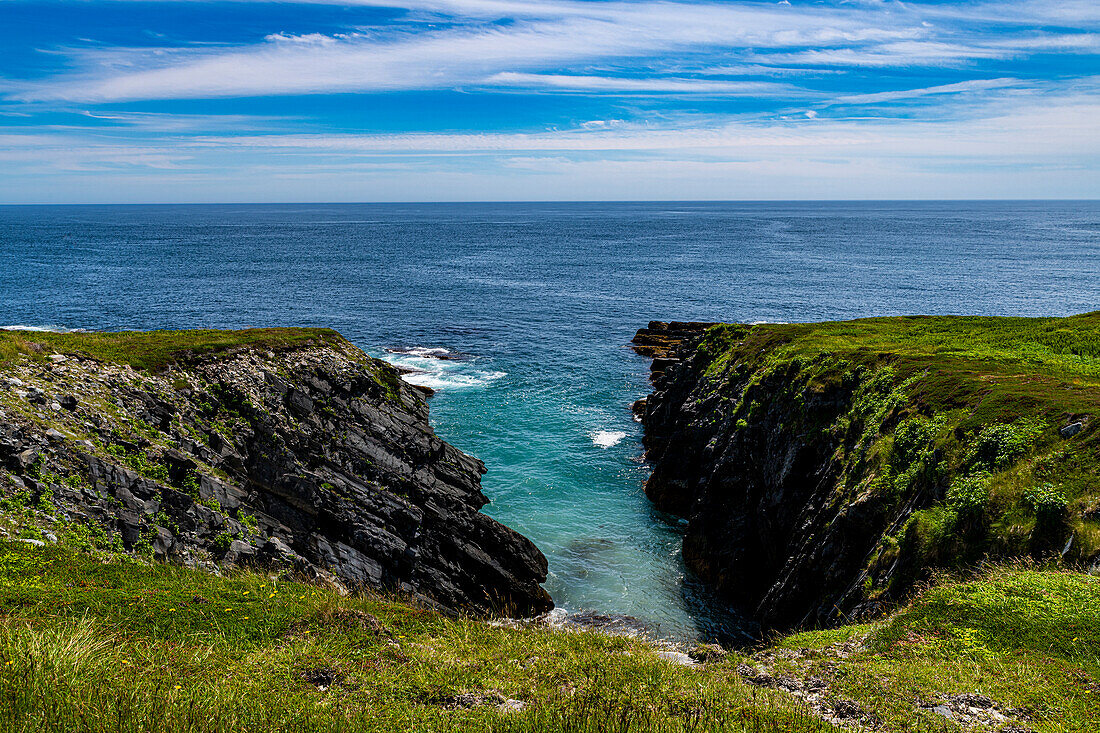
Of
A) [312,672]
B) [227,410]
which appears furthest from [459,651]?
[227,410]

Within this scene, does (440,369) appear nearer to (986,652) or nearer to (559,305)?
(559,305)

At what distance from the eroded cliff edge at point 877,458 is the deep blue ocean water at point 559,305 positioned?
335cm

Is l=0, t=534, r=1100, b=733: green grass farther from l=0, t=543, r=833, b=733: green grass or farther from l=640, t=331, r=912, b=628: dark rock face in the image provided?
l=640, t=331, r=912, b=628: dark rock face

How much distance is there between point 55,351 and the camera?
21.6 metres

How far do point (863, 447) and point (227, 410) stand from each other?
2327cm

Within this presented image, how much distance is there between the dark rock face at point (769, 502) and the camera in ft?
62.7

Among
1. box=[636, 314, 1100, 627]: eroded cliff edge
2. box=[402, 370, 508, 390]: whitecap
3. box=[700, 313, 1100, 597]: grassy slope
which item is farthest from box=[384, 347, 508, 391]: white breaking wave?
box=[700, 313, 1100, 597]: grassy slope

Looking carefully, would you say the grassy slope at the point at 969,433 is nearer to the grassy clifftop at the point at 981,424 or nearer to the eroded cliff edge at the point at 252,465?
the grassy clifftop at the point at 981,424

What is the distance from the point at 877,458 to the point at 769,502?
6.51 meters

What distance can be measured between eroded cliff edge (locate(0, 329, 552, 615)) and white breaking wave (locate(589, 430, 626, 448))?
11.4m

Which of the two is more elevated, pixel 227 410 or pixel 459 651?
pixel 227 410

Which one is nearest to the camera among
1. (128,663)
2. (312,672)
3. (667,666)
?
(128,663)

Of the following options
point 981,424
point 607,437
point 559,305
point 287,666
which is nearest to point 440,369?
point 607,437

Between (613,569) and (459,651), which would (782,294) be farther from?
(459,651)
